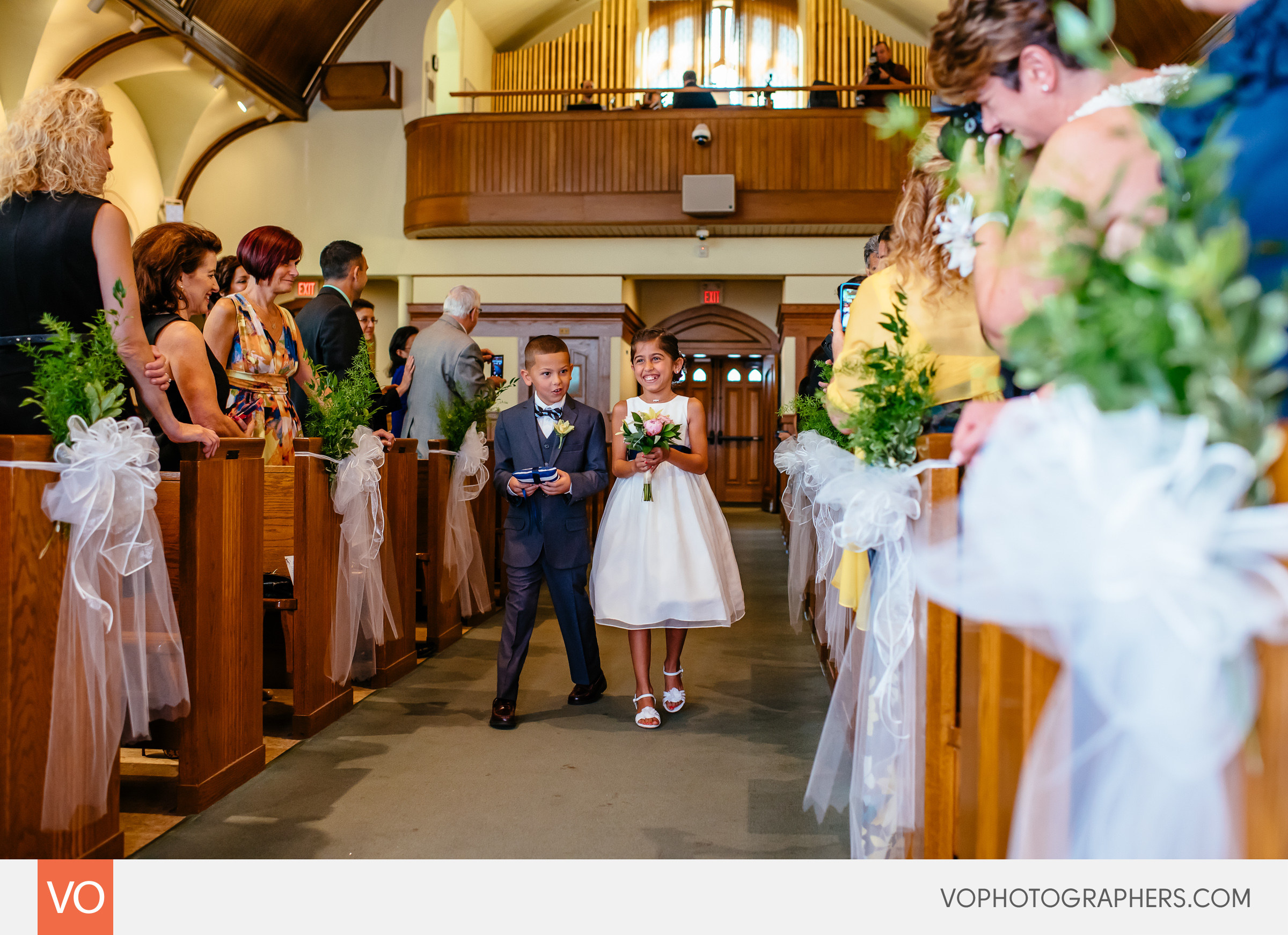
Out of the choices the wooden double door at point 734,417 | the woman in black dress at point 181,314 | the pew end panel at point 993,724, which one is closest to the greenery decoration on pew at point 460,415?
the woman in black dress at point 181,314

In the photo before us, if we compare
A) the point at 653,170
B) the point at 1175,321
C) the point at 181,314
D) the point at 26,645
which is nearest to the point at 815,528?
the point at 181,314

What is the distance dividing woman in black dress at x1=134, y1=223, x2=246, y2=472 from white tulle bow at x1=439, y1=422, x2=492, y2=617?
1.56 m

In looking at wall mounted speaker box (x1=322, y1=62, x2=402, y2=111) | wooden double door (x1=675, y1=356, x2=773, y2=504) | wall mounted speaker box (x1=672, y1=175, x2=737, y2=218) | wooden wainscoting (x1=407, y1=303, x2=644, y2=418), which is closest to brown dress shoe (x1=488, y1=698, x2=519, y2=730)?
wall mounted speaker box (x1=672, y1=175, x2=737, y2=218)

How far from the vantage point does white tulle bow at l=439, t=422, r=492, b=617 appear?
15.1 ft

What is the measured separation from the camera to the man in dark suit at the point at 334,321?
4180mm

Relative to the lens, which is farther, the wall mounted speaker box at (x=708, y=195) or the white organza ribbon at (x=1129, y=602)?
the wall mounted speaker box at (x=708, y=195)

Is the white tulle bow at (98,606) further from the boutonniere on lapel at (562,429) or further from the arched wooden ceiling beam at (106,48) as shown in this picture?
the arched wooden ceiling beam at (106,48)

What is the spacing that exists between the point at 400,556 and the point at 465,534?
66 cm

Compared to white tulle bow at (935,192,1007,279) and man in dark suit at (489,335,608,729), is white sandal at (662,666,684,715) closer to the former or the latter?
man in dark suit at (489,335,608,729)

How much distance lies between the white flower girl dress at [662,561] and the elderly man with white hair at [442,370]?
1.70 m

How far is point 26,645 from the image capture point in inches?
74.5

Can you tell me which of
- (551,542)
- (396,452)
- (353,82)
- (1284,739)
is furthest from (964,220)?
(353,82)

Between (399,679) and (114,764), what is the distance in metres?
1.79

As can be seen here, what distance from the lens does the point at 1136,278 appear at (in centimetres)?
89
